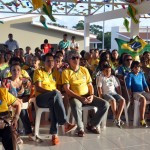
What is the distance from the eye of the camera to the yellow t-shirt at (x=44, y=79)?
516cm

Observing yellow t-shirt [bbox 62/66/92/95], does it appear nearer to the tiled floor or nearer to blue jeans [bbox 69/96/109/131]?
blue jeans [bbox 69/96/109/131]

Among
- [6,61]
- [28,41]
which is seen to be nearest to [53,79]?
[6,61]

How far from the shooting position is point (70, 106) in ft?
17.3

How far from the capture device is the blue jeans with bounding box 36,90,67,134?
478 cm

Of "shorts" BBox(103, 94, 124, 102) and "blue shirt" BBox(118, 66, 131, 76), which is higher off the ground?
"blue shirt" BBox(118, 66, 131, 76)

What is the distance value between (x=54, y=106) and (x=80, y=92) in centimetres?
72

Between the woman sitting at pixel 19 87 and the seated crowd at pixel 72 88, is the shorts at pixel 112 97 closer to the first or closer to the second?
the seated crowd at pixel 72 88

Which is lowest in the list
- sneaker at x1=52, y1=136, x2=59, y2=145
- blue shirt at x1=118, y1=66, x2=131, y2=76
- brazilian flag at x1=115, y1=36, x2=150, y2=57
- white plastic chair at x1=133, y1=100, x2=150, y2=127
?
sneaker at x1=52, y1=136, x2=59, y2=145

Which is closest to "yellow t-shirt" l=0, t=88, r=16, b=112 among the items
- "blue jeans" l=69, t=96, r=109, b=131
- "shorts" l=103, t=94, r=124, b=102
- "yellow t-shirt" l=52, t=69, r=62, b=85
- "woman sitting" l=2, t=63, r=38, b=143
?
"woman sitting" l=2, t=63, r=38, b=143

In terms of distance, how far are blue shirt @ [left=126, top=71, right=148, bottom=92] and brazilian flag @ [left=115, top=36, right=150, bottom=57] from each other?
7.84 feet

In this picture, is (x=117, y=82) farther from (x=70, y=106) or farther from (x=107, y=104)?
(x=70, y=106)

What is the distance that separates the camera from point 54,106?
4.84 metres

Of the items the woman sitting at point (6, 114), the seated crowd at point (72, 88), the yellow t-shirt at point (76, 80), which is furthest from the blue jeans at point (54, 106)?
the woman sitting at point (6, 114)

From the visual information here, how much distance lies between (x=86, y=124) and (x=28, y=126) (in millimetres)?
1137
